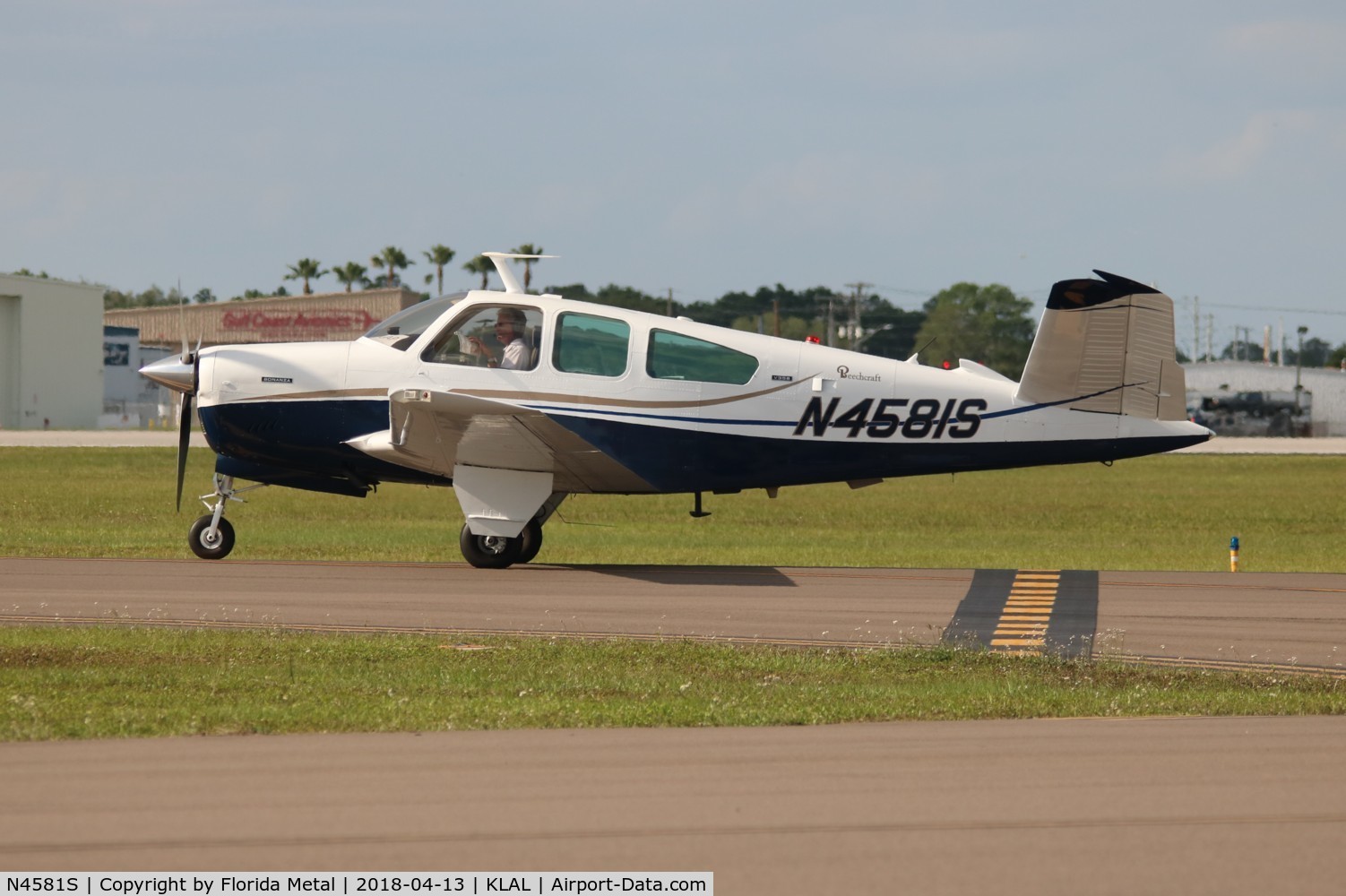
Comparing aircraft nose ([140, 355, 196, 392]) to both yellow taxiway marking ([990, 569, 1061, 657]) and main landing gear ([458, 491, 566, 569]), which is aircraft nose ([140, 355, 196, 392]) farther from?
yellow taxiway marking ([990, 569, 1061, 657])

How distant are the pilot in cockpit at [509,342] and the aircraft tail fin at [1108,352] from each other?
5.41 m

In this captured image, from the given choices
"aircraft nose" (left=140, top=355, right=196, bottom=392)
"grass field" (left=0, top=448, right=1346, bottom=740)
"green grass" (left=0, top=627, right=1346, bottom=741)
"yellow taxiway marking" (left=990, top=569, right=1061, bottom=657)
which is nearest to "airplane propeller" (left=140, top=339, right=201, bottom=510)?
"aircraft nose" (left=140, top=355, right=196, bottom=392)

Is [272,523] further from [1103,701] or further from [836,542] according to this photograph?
[1103,701]

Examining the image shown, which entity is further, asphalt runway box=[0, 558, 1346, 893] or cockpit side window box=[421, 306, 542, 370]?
cockpit side window box=[421, 306, 542, 370]

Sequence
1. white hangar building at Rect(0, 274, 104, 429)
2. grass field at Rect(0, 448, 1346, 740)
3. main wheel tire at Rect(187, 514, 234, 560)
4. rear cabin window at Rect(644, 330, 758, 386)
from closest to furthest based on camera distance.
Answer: grass field at Rect(0, 448, 1346, 740) → rear cabin window at Rect(644, 330, 758, 386) → main wheel tire at Rect(187, 514, 234, 560) → white hangar building at Rect(0, 274, 104, 429)

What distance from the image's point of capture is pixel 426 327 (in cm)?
1587

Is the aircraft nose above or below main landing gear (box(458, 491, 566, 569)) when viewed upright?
above

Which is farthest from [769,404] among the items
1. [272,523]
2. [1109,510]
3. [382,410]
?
[1109,510]

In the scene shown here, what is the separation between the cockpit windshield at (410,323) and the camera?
1588 cm

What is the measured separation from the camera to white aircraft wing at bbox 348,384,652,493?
48.2ft

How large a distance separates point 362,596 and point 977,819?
866 cm

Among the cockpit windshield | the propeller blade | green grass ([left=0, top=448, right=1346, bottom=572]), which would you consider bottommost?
green grass ([left=0, top=448, right=1346, bottom=572])

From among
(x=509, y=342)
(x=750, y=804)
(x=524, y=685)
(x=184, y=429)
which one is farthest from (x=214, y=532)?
(x=750, y=804)

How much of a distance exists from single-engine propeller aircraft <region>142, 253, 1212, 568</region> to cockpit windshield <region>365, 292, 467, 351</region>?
1.0 inches
